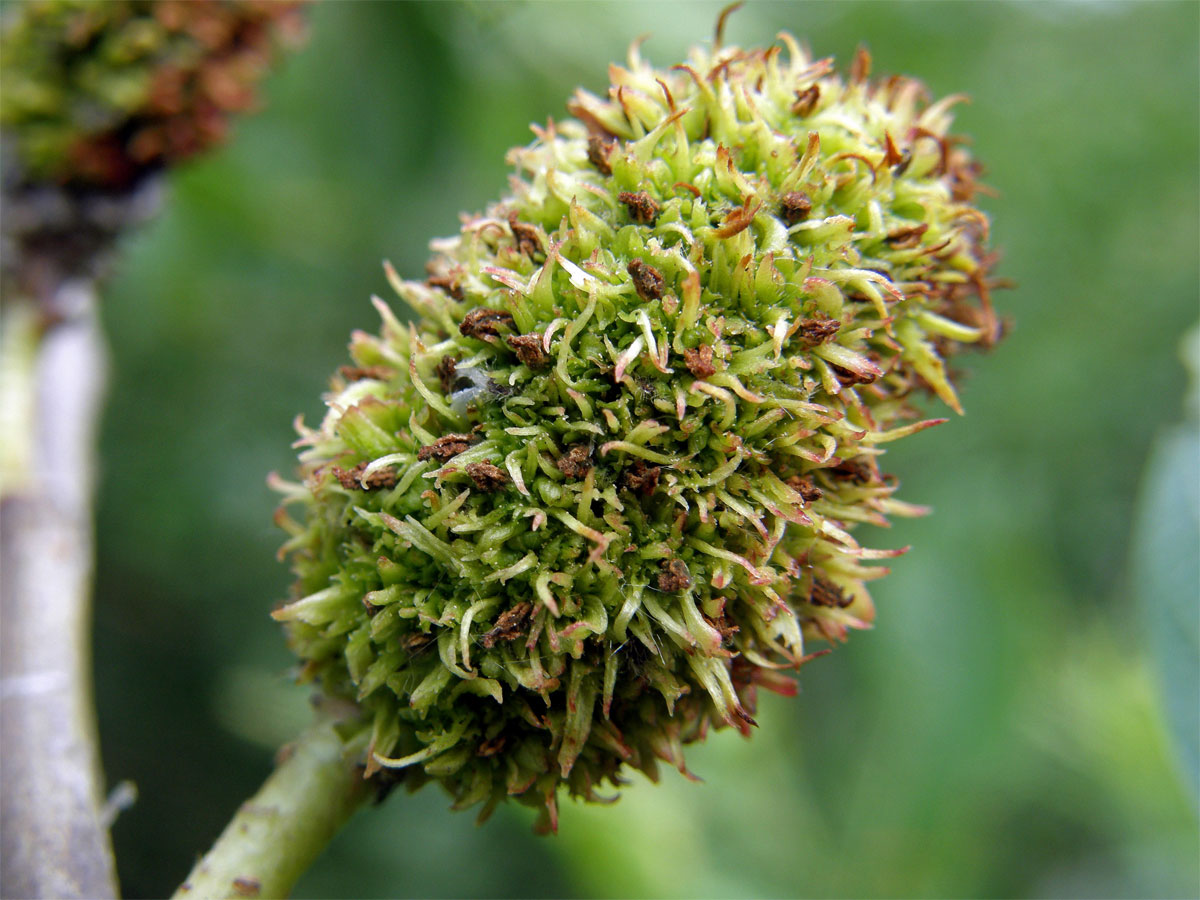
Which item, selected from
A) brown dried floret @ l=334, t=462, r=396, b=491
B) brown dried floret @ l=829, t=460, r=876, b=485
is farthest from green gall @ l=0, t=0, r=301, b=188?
brown dried floret @ l=829, t=460, r=876, b=485

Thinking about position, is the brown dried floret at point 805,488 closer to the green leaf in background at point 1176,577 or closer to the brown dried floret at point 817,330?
the brown dried floret at point 817,330

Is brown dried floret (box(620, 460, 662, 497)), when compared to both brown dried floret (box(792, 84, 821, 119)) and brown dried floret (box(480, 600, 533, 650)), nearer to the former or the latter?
brown dried floret (box(480, 600, 533, 650))

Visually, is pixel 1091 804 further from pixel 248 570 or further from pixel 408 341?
pixel 248 570

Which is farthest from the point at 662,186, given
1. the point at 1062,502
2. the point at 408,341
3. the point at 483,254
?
the point at 1062,502

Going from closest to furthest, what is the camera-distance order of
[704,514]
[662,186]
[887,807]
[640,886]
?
[704,514] < [662,186] < [640,886] < [887,807]

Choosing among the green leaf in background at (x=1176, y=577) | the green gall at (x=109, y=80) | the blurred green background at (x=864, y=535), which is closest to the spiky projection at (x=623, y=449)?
the green leaf in background at (x=1176, y=577)

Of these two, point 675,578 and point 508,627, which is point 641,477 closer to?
point 675,578
